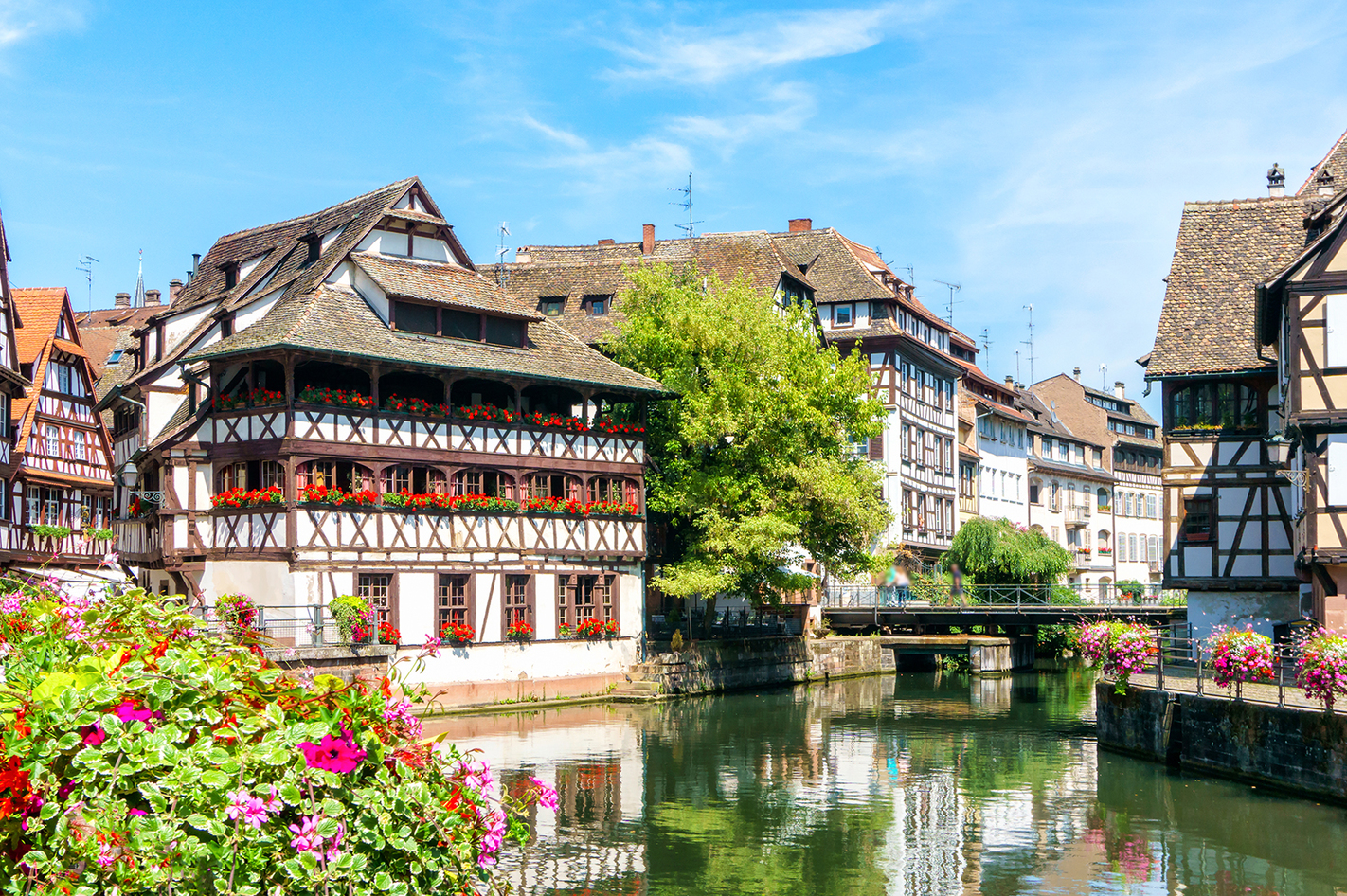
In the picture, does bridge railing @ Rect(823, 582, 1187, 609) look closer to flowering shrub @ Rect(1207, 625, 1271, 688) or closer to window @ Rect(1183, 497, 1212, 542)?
window @ Rect(1183, 497, 1212, 542)

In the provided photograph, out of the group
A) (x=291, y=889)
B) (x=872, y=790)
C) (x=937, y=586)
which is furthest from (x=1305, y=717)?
(x=937, y=586)

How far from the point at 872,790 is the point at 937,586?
32780 mm

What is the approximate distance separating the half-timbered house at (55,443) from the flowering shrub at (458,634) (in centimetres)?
1315

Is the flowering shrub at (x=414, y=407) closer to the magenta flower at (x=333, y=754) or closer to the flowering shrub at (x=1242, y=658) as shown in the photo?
the flowering shrub at (x=1242, y=658)

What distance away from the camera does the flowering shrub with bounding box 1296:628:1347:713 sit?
70.3ft

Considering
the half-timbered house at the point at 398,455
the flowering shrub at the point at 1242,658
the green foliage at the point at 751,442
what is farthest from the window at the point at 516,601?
the flowering shrub at the point at 1242,658

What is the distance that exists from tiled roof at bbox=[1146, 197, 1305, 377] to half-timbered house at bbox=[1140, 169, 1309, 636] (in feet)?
0.11

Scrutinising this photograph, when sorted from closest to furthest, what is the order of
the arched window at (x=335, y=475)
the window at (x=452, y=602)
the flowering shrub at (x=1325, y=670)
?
the flowering shrub at (x=1325, y=670), the arched window at (x=335, y=475), the window at (x=452, y=602)

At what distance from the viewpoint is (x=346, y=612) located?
109 feet

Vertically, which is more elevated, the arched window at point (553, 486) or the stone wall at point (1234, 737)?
the arched window at point (553, 486)

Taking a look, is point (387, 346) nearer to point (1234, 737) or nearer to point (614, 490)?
point (614, 490)

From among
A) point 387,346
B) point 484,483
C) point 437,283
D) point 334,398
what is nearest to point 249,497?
point 334,398

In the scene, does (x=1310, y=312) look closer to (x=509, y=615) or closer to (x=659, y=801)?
(x=659, y=801)

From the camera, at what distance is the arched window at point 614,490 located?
4022cm
